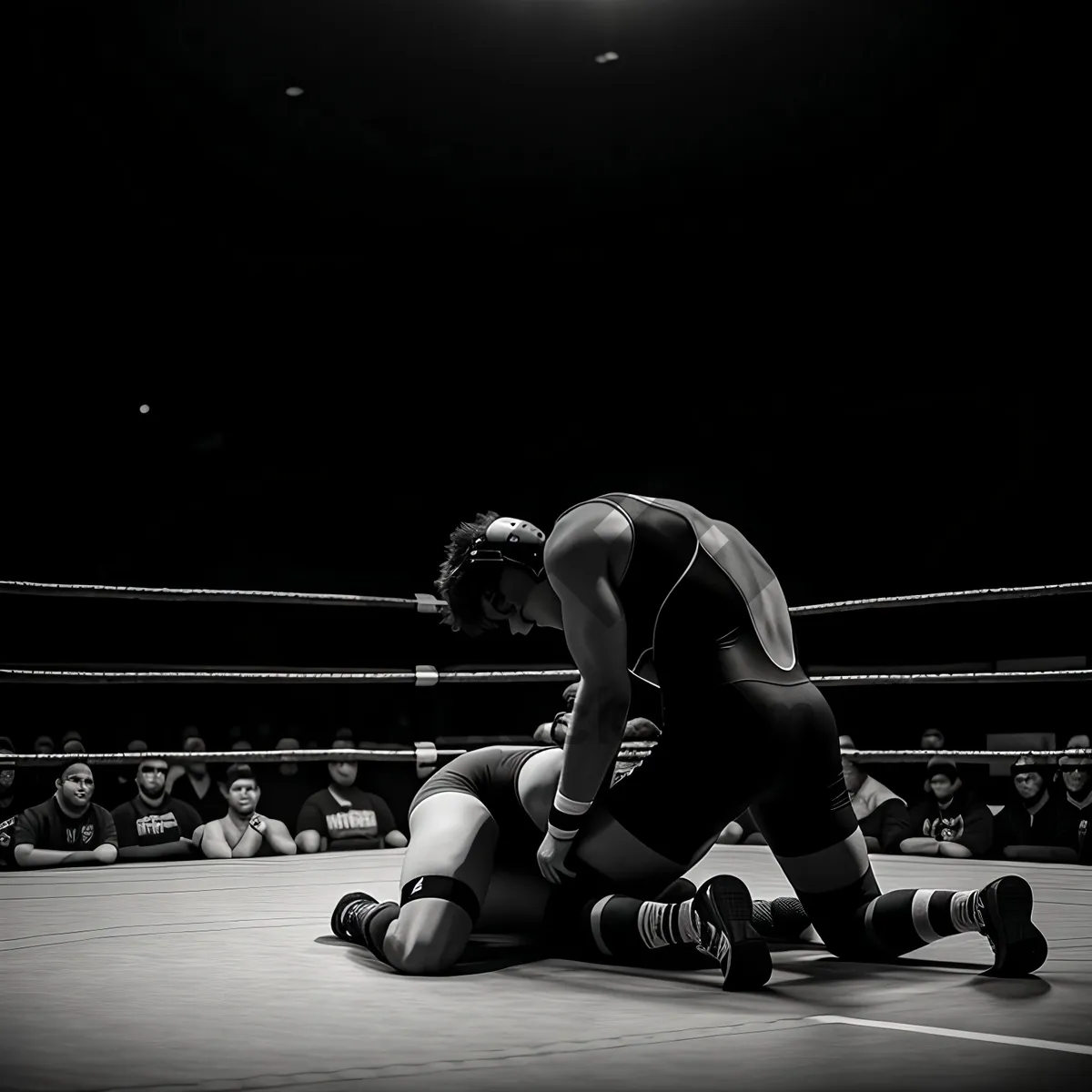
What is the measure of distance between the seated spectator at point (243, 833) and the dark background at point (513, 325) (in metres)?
0.71

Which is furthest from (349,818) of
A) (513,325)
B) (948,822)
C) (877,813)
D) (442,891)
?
(513,325)

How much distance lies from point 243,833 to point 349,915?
9.02 feet

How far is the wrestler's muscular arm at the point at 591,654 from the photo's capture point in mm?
2367

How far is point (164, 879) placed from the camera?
409 centimetres

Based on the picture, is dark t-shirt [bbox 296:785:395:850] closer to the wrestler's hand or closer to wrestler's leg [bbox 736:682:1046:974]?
the wrestler's hand

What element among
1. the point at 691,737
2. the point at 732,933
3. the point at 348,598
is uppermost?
the point at 348,598

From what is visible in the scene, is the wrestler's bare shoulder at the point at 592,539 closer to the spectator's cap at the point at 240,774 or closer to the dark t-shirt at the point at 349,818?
the dark t-shirt at the point at 349,818

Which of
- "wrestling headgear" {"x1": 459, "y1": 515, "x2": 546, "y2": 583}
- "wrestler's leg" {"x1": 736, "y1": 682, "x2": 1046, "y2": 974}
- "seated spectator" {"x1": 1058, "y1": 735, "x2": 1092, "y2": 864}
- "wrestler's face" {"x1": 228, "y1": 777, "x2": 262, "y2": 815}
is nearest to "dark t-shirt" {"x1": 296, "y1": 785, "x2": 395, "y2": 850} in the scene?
"wrestler's face" {"x1": 228, "y1": 777, "x2": 262, "y2": 815}

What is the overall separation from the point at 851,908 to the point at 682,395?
8358 mm

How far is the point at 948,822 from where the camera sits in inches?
215

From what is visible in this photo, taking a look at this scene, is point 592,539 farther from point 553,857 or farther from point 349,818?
point 349,818

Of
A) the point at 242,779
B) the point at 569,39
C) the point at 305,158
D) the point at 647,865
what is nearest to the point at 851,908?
the point at 647,865

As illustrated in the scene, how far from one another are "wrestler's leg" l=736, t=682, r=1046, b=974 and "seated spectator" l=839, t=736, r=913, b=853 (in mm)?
2458

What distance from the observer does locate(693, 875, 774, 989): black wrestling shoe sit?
84.1 inches
